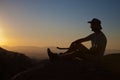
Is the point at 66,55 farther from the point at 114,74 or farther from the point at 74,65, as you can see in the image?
the point at 114,74

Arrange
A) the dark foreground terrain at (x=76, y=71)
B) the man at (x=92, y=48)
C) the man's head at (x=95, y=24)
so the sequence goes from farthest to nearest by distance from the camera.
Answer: the man's head at (x=95, y=24) < the man at (x=92, y=48) < the dark foreground terrain at (x=76, y=71)

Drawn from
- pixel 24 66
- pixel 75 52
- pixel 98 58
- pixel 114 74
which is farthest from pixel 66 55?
pixel 24 66

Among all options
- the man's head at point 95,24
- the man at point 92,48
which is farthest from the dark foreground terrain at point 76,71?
the man's head at point 95,24

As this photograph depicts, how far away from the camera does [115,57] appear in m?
20.8

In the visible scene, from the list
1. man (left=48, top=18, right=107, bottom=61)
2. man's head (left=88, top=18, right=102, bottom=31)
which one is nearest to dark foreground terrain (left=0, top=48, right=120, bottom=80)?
man (left=48, top=18, right=107, bottom=61)

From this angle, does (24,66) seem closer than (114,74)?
No

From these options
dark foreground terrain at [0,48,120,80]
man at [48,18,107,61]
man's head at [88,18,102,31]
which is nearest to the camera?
dark foreground terrain at [0,48,120,80]

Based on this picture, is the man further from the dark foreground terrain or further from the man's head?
the dark foreground terrain

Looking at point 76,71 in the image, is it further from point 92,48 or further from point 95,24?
point 95,24

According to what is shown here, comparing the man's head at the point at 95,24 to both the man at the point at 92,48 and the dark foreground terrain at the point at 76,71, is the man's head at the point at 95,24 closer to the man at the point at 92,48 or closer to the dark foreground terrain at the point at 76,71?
the man at the point at 92,48

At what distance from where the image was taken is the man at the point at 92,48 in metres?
18.7

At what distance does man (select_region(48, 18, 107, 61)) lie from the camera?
18703 mm

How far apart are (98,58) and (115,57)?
7.30ft

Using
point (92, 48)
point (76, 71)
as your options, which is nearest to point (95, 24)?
point (92, 48)
